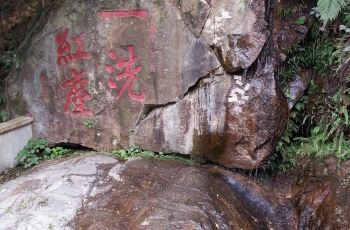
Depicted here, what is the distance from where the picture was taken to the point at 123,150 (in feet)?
20.4

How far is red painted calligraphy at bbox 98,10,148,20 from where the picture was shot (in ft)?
18.8

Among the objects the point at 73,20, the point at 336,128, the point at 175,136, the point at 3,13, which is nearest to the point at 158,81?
the point at 175,136

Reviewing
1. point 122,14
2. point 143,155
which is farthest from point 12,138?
point 122,14

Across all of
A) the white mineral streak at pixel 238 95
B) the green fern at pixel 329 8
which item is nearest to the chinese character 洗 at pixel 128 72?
the white mineral streak at pixel 238 95

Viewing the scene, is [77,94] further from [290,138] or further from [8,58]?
[290,138]

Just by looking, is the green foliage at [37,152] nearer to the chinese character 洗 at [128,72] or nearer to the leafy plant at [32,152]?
the leafy plant at [32,152]

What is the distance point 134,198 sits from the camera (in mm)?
4797

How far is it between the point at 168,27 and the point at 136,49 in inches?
23.5

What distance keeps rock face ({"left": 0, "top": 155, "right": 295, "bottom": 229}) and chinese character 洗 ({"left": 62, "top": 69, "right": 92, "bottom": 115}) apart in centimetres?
87

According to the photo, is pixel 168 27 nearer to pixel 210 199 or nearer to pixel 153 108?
pixel 153 108

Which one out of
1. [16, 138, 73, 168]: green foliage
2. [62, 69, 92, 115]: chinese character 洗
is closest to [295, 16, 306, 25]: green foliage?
[62, 69, 92, 115]: chinese character 洗

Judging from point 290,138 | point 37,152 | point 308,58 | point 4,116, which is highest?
point 308,58

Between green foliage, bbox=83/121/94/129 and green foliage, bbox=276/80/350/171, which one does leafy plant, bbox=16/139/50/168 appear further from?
green foliage, bbox=276/80/350/171

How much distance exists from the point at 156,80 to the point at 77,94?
1392 mm
